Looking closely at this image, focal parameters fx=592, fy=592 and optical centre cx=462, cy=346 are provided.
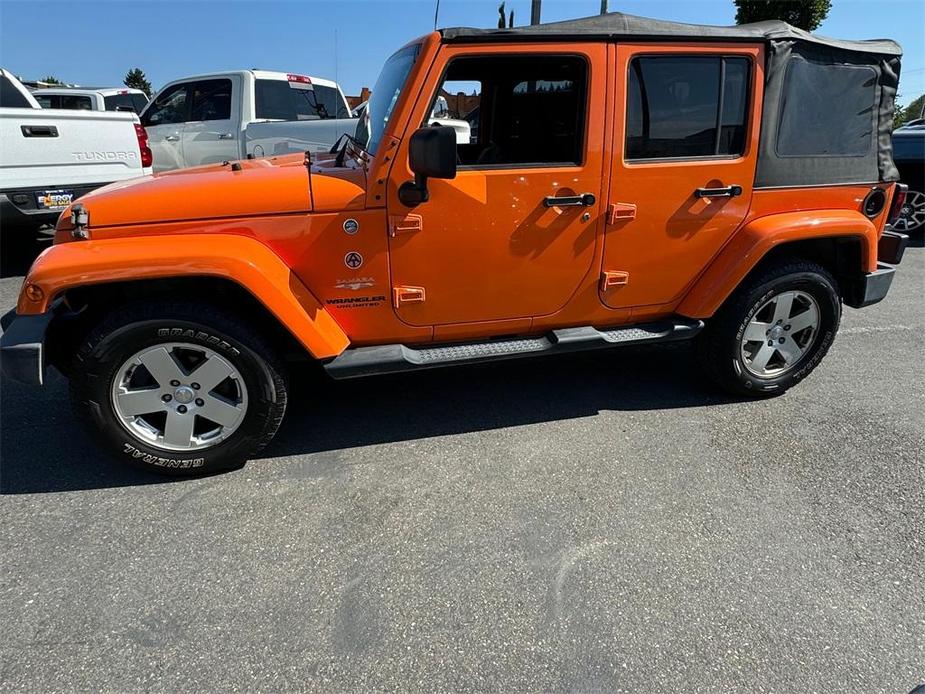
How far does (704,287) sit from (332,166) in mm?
2129

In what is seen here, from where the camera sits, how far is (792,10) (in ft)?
51.0

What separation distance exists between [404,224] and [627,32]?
1418 millimetres

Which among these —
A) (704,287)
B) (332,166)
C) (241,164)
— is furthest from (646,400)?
(241,164)

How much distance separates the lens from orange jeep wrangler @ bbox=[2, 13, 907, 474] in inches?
103

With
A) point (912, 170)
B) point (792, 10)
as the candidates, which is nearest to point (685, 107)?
point (912, 170)

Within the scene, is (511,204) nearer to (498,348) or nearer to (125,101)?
(498,348)

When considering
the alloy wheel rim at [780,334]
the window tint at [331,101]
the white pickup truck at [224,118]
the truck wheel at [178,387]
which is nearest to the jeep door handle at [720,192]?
the alloy wheel rim at [780,334]

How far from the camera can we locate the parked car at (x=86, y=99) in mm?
10211

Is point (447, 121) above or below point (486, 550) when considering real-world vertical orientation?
above

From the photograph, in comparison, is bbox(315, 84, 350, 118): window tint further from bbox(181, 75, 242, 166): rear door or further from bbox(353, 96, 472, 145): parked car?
bbox(353, 96, 472, 145): parked car

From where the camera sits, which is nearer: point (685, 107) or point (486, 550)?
point (486, 550)

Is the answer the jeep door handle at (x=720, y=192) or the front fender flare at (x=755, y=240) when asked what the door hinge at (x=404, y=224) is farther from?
the front fender flare at (x=755, y=240)

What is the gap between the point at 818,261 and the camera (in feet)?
12.0

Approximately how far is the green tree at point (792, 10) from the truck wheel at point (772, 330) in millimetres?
15447
